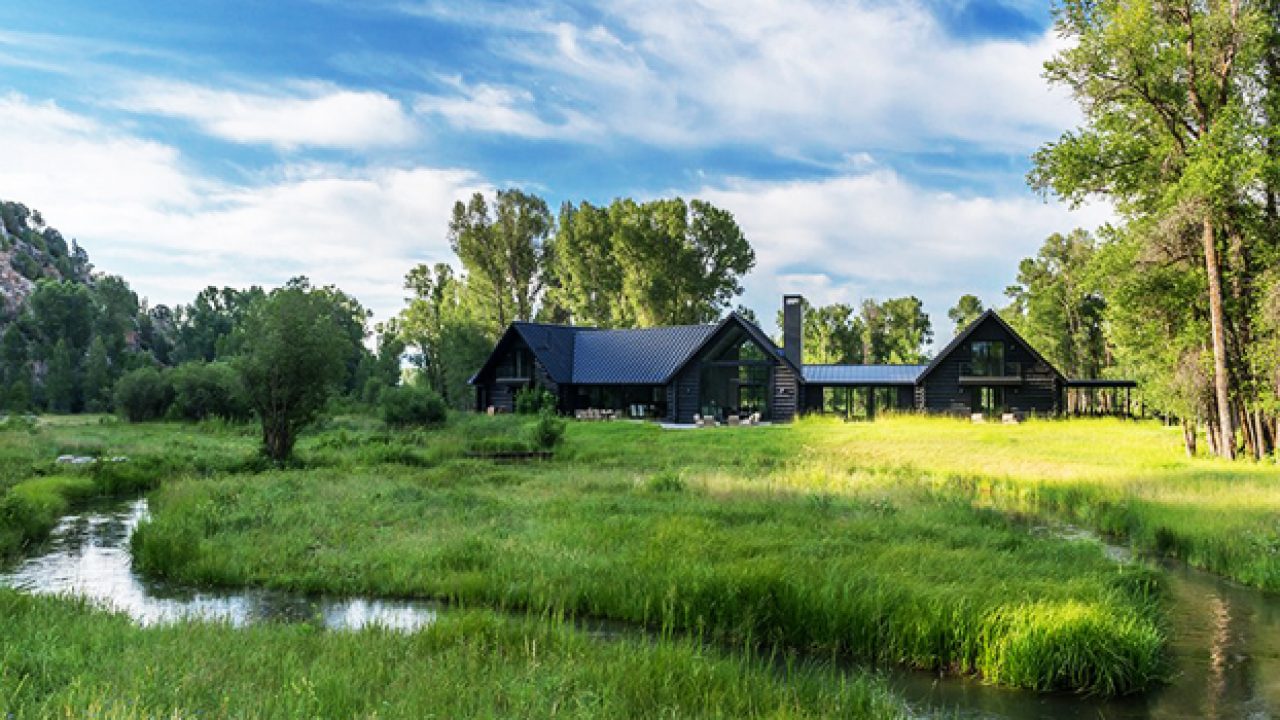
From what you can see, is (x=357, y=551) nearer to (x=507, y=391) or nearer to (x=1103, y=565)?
(x=1103, y=565)

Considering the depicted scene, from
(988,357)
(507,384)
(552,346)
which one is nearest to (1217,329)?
(988,357)

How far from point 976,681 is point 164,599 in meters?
9.75

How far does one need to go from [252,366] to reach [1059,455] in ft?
81.0

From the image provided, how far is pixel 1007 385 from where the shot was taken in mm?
44250

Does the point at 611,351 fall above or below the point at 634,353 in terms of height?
above

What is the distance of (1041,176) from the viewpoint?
2380cm

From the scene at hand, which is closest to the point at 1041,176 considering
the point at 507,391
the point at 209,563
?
the point at 209,563

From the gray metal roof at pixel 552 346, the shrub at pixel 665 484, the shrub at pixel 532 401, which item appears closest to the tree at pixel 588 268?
the gray metal roof at pixel 552 346

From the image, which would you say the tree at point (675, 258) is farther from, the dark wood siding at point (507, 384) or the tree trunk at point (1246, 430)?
the tree trunk at point (1246, 430)

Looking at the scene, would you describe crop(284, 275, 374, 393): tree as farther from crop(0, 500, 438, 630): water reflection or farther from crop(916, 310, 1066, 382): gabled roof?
crop(0, 500, 438, 630): water reflection

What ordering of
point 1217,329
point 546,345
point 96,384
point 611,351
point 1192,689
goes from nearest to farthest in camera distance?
1. point 1192,689
2. point 1217,329
3. point 546,345
4. point 611,351
5. point 96,384

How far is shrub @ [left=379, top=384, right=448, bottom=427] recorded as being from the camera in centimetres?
3934

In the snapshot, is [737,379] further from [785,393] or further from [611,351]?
[611,351]

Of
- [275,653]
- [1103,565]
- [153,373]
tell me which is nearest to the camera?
[275,653]
